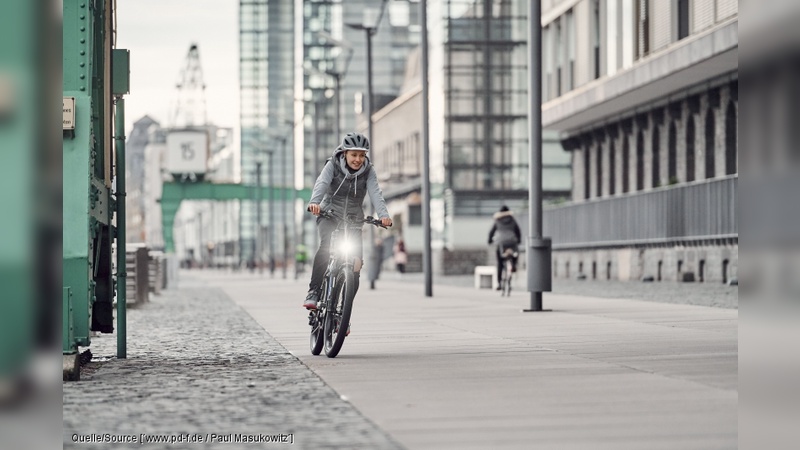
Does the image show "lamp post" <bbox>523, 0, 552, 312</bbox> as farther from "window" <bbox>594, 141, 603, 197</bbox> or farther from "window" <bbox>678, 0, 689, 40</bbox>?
"window" <bbox>594, 141, 603, 197</bbox>

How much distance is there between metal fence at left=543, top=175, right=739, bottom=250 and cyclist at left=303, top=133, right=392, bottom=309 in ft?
74.6

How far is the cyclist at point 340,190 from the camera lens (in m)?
12.4

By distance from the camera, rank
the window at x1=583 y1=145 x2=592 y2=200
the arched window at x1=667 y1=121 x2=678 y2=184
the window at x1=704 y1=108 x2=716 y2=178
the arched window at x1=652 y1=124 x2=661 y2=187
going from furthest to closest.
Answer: the window at x1=583 y1=145 x2=592 y2=200 < the arched window at x1=652 y1=124 x2=661 y2=187 < the arched window at x1=667 y1=121 x2=678 y2=184 < the window at x1=704 y1=108 x2=716 y2=178

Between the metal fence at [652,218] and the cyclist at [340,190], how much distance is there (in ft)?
74.6

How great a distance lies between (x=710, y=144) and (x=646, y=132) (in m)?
6.06

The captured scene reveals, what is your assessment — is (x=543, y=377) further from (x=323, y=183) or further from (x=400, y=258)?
(x=400, y=258)

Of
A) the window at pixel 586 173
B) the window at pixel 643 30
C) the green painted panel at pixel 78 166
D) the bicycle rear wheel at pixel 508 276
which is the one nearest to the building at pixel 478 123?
the window at pixel 586 173

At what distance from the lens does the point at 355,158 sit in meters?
12.5

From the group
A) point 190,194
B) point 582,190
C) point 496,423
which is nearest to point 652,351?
point 496,423

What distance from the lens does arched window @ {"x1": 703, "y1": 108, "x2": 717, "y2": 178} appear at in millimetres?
41997

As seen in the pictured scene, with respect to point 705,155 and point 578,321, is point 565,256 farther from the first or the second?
point 578,321

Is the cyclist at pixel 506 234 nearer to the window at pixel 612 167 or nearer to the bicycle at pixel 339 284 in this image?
the bicycle at pixel 339 284

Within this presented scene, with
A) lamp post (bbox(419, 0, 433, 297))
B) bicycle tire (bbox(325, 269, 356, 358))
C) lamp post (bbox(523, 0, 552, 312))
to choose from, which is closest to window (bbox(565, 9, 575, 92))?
lamp post (bbox(419, 0, 433, 297))

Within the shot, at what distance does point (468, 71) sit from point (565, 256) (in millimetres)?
20016
